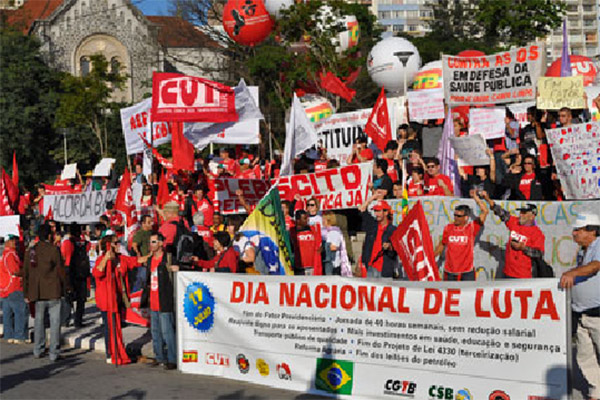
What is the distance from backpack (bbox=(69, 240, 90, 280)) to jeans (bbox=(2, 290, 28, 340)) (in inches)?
51.4

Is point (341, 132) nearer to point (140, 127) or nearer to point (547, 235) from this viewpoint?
point (140, 127)

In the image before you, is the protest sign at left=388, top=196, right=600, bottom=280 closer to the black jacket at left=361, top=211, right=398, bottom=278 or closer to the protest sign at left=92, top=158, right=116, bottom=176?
the black jacket at left=361, top=211, right=398, bottom=278

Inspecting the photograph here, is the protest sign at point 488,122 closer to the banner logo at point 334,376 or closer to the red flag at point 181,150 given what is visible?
the red flag at point 181,150

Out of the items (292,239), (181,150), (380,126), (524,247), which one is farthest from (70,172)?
(524,247)

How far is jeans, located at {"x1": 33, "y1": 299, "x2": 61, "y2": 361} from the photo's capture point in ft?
37.3

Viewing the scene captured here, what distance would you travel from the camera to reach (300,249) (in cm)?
1177

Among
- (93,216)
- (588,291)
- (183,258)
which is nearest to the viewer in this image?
(588,291)

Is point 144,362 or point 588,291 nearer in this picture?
point 588,291

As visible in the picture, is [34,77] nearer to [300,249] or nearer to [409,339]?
[300,249]

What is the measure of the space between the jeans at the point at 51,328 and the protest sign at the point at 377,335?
2138mm

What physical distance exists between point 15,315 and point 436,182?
6535mm

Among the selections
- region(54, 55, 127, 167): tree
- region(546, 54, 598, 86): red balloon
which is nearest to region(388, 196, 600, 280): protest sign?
region(546, 54, 598, 86): red balloon

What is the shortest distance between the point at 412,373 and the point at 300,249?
4.03 m

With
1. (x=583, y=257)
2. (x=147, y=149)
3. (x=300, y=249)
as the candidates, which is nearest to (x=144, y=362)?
(x=300, y=249)
